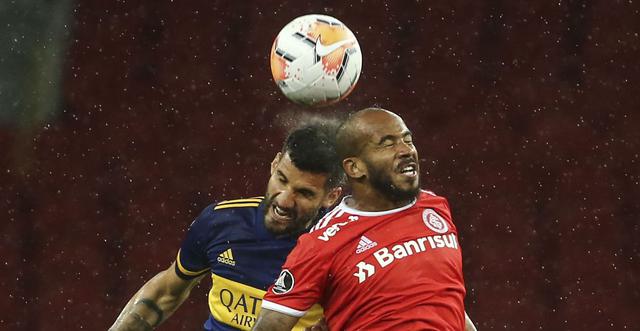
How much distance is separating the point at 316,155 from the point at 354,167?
0.45m

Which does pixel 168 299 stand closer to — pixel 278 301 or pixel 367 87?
pixel 278 301

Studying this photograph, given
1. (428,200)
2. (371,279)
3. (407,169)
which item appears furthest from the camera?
(428,200)

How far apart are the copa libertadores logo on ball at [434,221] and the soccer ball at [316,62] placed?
62 cm

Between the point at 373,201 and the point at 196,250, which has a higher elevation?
the point at 373,201

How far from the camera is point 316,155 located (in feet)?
14.2

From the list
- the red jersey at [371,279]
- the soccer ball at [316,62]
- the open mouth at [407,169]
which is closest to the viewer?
the red jersey at [371,279]

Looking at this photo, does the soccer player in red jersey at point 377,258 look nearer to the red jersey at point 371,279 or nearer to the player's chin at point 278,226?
the red jersey at point 371,279

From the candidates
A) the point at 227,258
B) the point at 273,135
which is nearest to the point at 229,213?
the point at 227,258

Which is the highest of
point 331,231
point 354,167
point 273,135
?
point 354,167

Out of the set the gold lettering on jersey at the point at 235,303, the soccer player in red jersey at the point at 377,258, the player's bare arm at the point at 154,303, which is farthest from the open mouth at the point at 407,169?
the player's bare arm at the point at 154,303

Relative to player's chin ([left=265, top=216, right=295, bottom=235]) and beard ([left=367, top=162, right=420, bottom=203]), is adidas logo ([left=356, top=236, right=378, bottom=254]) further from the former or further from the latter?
player's chin ([left=265, top=216, right=295, bottom=235])

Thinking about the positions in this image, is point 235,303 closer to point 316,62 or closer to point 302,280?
point 302,280

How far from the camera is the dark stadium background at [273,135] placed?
6418 millimetres

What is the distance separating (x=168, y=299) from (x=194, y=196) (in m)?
1.74
